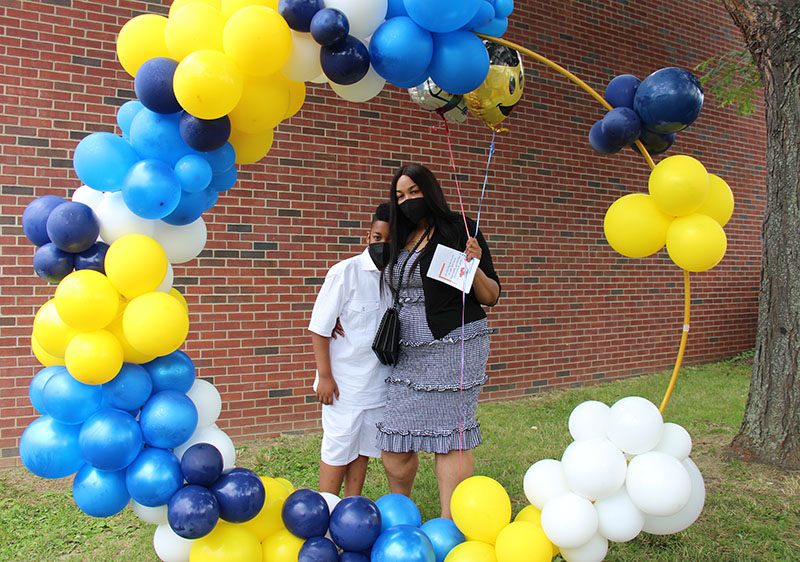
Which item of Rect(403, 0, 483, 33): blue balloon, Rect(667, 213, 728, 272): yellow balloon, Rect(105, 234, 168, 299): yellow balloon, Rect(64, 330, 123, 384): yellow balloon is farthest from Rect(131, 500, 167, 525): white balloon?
Rect(667, 213, 728, 272): yellow balloon

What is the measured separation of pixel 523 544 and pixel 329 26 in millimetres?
1723

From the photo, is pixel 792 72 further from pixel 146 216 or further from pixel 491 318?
pixel 146 216

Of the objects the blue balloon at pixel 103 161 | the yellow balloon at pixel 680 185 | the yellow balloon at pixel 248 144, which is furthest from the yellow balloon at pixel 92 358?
the yellow balloon at pixel 680 185

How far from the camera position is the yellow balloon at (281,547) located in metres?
1.90

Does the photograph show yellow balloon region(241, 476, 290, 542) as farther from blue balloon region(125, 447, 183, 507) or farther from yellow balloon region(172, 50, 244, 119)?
yellow balloon region(172, 50, 244, 119)

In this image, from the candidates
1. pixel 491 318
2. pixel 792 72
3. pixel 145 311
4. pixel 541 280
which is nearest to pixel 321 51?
pixel 145 311

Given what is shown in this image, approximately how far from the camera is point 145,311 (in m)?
1.73

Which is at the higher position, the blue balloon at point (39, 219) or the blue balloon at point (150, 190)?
the blue balloon at point (150, 190)

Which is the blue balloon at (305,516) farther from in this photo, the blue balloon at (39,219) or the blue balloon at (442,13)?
the blue balloon at (442,13)

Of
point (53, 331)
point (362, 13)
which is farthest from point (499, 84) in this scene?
point (53, 331)

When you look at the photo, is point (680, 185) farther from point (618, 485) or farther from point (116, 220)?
point (116, 220)

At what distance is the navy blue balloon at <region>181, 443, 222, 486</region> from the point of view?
1.76m

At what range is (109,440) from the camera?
66.6 inches

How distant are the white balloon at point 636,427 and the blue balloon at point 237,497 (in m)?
1.17
